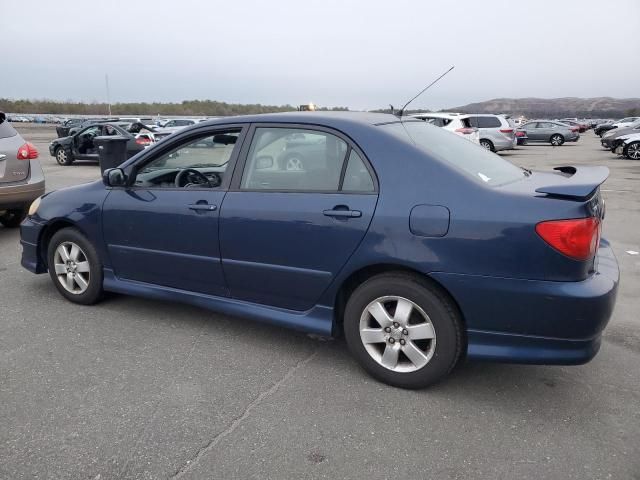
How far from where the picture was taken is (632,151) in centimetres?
2039

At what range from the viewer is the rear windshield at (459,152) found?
10.6ft

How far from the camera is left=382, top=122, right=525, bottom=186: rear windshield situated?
3243mm

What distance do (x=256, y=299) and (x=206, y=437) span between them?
111 cm

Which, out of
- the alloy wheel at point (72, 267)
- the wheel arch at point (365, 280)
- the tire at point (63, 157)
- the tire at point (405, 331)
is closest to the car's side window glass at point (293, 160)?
the wheel arch at point (365, 280)

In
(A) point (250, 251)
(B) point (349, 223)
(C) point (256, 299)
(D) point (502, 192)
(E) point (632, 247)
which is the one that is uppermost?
(D) point (502, 192)

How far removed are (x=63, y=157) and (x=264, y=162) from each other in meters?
17.3

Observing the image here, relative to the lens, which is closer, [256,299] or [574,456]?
[574,456]

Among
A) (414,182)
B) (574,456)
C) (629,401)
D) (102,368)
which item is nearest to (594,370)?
(629,401)

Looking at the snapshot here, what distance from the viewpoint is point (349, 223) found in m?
3.17

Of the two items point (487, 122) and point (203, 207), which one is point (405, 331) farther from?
point (487, 122)

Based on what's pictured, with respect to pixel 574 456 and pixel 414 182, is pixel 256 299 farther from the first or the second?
pixel 574 456

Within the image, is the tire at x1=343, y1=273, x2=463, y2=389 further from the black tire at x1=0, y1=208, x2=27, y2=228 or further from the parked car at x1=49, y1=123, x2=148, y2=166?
the parked car at x1=49, y1=123, x2=148, y2=166

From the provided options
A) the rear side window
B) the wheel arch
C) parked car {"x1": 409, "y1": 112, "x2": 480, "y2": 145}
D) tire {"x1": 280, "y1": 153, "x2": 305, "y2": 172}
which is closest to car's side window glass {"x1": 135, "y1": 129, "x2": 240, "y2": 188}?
tire {"x1": 280, "y1": 153, "x2": 305, "y2": 172}

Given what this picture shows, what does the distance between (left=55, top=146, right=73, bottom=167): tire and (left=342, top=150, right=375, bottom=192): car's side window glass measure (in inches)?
691
